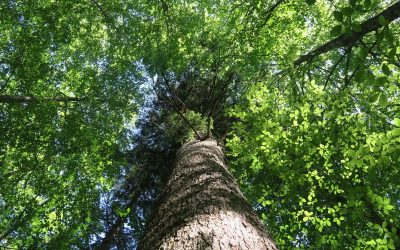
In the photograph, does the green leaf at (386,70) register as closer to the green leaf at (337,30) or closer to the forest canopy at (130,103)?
the green leaf at (337,30)

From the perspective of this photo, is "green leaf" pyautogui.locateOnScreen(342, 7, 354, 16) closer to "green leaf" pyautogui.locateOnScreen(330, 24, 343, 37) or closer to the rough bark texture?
"green leaf" pyautogui.locateOnScreen(330, 24, 343, 37)

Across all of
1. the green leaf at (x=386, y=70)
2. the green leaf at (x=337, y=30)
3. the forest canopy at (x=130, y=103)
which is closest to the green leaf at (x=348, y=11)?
the green leaf at (x=337, y=30)

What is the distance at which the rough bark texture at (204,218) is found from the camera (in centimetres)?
208

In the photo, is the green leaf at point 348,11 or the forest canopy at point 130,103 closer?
the green leaf at point 348,11

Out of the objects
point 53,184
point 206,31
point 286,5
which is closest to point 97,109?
point 53,184

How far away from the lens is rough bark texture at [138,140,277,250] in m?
2.08

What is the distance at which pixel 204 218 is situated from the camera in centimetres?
245

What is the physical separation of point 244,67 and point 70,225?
5.74 metres

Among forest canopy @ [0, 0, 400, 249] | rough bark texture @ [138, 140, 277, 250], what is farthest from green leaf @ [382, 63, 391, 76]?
forest canopy @ [0, 0, 400, 249]

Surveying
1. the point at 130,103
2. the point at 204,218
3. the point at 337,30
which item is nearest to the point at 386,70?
the point at 337,30

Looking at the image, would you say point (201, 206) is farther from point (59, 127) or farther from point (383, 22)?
point (59, 127)

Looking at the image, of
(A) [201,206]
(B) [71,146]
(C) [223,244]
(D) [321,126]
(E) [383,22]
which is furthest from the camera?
(B) [71,146]

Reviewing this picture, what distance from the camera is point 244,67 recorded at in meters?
7.68

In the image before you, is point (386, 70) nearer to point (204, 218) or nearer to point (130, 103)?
point (204, 218)
